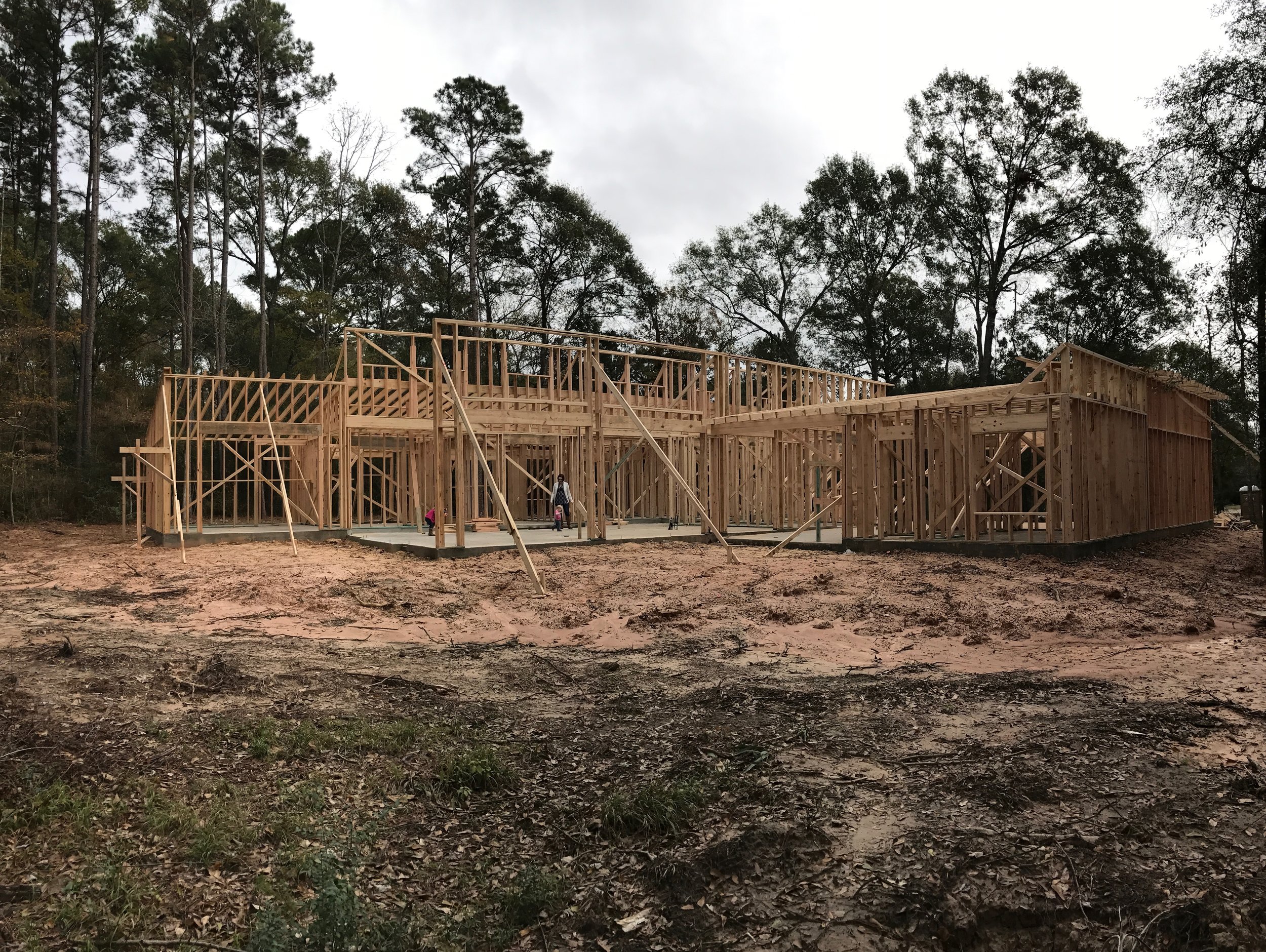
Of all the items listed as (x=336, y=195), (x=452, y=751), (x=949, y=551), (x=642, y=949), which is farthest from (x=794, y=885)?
(x=336, y=195)

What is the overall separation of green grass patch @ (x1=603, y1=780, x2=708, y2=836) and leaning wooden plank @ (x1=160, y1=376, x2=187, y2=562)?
12.2 metres

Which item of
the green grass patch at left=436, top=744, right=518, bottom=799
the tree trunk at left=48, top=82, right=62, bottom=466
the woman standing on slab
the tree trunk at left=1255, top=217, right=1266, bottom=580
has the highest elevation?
the tree trunk at left=48, top=82, right=62, bottom=466

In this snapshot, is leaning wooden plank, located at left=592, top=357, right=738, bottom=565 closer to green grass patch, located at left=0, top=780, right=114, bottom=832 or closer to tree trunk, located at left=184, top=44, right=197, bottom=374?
green grass patch, located at left=0, top=780, right=114, bottom=832

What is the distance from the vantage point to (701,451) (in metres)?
20.5

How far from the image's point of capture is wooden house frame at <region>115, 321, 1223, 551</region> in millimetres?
14477

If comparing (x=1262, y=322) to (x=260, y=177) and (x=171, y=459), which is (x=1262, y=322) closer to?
(x=171, y=459)

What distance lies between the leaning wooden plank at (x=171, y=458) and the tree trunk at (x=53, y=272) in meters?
8.38

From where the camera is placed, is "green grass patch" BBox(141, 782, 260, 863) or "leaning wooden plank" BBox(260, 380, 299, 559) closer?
"green grass patch" BBox(141, 782, 260, 863)

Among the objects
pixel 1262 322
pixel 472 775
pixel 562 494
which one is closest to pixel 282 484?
pixel 562 494

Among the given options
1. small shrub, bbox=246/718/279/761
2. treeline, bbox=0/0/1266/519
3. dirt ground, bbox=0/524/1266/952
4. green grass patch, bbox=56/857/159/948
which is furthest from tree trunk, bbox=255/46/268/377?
green grass patch, bbox=56/857/159/948

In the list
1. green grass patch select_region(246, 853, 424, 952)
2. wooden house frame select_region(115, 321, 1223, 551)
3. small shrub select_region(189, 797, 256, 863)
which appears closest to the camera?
green grass patch select_region(246, 853, 424, 952)

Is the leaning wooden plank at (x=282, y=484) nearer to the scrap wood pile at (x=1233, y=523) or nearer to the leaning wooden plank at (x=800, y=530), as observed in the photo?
the leaning wooden plank at (x=800, y=530)

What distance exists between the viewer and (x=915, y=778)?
461cm

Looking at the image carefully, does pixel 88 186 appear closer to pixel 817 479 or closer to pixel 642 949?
pixel 817 479
